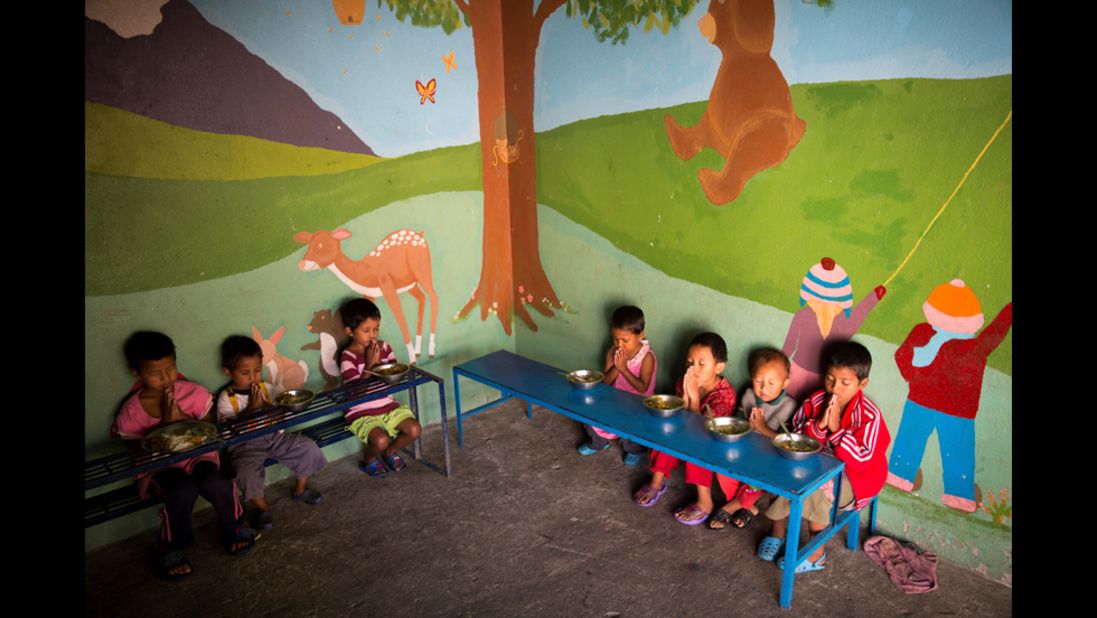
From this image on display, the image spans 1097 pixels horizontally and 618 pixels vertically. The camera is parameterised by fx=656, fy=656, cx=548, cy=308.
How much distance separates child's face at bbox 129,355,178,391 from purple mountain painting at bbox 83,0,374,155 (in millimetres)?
1552

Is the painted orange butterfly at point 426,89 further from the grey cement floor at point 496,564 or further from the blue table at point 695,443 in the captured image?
the grey cement floor at point 496,564

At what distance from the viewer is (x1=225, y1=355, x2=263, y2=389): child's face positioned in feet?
15.0

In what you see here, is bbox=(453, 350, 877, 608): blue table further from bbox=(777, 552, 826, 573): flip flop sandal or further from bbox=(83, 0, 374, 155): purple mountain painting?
bbox=(83, 0, 374, 155): purple mountain painting

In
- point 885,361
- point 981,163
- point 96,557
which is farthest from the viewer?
point 96,557

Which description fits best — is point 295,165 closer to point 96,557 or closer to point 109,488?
point 109,488

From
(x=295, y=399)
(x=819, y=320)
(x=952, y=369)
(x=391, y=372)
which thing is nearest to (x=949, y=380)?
(x=952, y=369)

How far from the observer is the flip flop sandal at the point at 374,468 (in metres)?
5.11

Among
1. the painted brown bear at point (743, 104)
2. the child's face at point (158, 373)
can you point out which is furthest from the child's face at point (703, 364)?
the child's face at point (158, 373)

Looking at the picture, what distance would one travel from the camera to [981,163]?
340cm

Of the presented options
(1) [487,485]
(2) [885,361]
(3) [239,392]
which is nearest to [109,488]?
(3) [239,392]

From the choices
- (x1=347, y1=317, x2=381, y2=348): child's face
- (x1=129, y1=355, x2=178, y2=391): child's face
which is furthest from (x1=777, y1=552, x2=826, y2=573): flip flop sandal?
(x1=129, y1=355, x2=178, y2=391): child's face

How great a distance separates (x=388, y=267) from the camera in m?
5.45

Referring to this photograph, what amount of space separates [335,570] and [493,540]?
0.98 meters

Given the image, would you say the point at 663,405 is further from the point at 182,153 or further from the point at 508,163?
the point at 182,153
